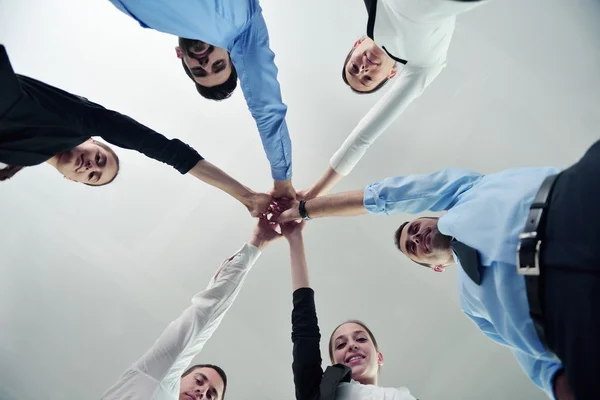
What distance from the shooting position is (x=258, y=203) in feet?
6.42

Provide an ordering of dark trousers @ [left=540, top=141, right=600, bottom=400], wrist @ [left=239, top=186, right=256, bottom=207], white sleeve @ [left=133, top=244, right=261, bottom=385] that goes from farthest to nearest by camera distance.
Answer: wrist @ [left=239, top=186, right=256, bottom=207] → white sleeve @ [left=133, top=244, right=261, bottom=385] → dark trousers @ [left=540, top=141, right=600, bottom=400]

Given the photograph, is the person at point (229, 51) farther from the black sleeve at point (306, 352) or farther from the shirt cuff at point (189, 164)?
the black sleeve at point (306, 352)

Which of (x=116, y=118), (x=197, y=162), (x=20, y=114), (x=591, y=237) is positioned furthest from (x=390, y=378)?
(x=20, y=114)

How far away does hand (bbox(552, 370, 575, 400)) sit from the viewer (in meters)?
1.02

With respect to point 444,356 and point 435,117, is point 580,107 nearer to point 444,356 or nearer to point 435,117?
point 435,117

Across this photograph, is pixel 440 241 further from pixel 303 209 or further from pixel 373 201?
pixel 303 209

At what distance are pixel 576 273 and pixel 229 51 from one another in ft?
4.56

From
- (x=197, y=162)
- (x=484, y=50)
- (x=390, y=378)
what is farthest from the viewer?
(x=390, y=378)

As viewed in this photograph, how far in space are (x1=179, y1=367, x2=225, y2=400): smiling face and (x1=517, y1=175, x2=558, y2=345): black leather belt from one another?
1619mm

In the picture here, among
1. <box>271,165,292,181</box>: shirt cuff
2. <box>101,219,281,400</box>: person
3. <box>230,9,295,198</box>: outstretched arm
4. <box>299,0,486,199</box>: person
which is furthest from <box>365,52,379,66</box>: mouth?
<box>101,219,281,400</box>: person

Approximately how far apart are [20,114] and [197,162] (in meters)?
0.67

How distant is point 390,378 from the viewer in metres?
2.35

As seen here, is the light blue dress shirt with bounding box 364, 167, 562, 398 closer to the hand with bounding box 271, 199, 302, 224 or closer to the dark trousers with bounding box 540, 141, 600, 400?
the dark trousers with bounding box 540, 141, 600, 400

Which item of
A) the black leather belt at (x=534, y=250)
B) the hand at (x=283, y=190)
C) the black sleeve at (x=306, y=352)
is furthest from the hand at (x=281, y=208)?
the black leather belt at (x=534, y=250)
